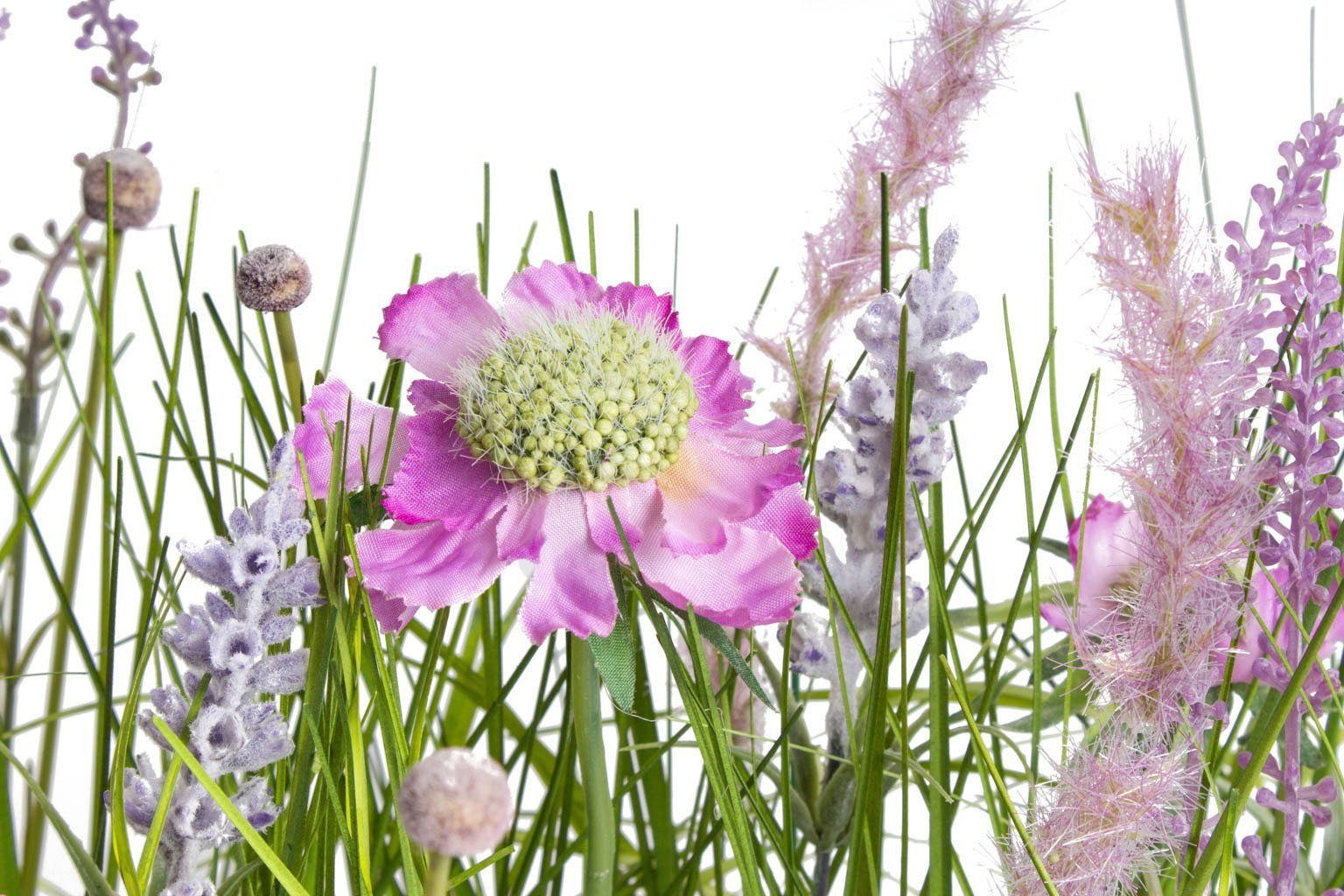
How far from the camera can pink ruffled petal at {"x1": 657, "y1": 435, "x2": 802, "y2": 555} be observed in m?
0.21

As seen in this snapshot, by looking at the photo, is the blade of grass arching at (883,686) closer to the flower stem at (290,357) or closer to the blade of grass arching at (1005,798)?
the blade of grass arching at (1005,798)

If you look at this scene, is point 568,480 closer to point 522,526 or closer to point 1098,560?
point 522,526

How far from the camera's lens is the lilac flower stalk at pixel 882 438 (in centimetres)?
25

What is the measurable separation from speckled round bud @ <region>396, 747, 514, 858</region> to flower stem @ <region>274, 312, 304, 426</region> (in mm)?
135

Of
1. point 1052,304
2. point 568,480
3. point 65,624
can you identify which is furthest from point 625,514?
point 65,624

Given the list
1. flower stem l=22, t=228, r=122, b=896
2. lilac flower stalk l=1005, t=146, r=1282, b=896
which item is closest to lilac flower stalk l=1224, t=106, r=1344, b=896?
lilac flower stalk l=1005, t=146, r=1282, b=896

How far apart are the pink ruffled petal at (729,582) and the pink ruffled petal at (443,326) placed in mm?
58

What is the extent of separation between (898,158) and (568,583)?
0.13 meters

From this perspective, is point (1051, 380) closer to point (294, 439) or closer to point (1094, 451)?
point (1094, 451)

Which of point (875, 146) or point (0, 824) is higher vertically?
point (875, 146)

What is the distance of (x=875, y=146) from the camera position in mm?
291

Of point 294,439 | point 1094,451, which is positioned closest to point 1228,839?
point 1094,451

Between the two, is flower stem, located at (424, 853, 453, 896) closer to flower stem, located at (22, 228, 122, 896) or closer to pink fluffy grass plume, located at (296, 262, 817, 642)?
pink fluffy grass plume, located at (296, 262, 817, 642)

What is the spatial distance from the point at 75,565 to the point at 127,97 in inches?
6.1
